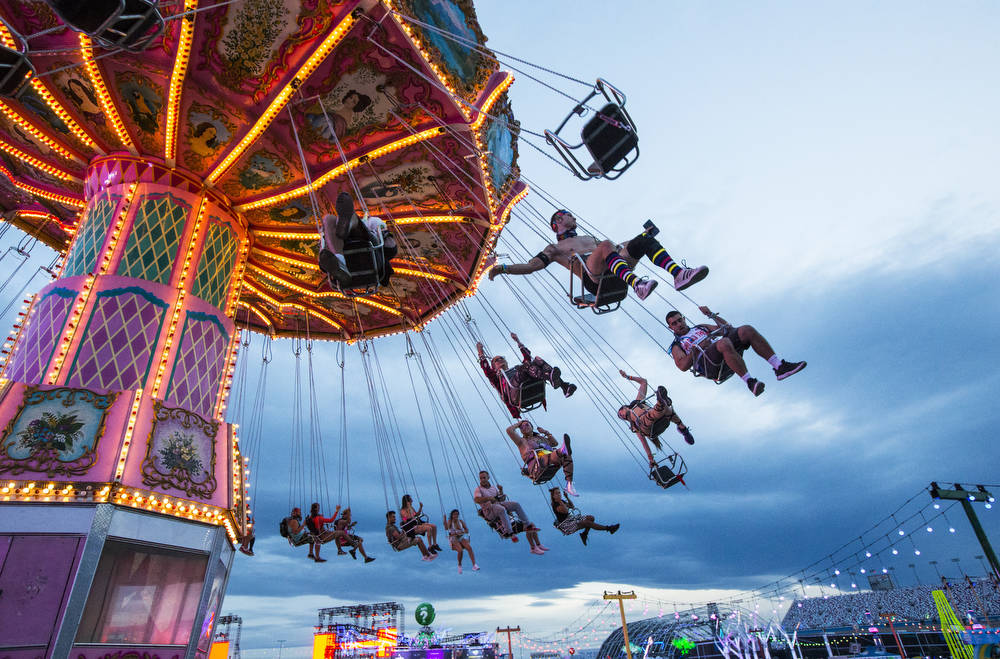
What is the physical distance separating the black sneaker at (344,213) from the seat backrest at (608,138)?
2.71 metres

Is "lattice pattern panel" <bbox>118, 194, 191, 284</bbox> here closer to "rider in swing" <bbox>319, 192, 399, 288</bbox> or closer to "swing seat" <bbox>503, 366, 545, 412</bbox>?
"rider in swing" <bbox>319, 192, 399, 288</bbox>

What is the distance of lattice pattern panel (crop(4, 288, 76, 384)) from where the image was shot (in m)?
7.03

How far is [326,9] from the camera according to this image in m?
6.44

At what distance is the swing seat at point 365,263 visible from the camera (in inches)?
233

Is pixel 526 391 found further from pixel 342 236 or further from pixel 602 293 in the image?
pixel 342 236

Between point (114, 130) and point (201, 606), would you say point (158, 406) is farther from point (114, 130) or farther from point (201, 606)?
point (114, 130)

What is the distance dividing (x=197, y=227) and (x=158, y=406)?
3079 millimetres

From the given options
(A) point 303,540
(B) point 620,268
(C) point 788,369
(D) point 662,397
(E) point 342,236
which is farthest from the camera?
(A) point 303,540

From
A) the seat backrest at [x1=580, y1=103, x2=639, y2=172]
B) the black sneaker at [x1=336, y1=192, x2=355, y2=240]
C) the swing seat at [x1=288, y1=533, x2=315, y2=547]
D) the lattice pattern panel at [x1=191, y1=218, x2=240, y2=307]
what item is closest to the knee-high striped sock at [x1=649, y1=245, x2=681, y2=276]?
the seat backrest at [x1=580, y1=103, x2=639, y2=172]

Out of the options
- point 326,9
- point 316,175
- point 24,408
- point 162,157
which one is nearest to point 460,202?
point 316,175

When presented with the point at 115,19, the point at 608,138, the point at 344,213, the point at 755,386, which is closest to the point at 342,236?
the point at 344,213

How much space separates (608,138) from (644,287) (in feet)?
5.76

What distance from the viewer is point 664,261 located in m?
6.28

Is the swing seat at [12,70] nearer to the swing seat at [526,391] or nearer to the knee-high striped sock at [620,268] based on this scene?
the knee-high striped sock at [620,268]
